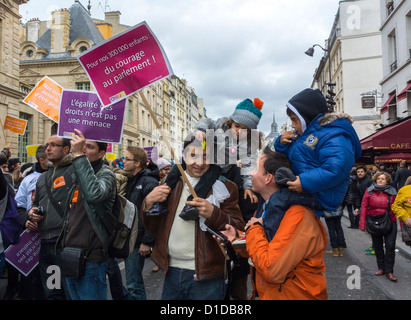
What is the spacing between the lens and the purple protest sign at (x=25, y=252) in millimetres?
3894

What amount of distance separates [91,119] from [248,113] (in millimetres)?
1531

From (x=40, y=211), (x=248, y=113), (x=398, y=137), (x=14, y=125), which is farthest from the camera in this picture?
(x=398, y=137)

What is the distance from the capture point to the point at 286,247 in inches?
74.8

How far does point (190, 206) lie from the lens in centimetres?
240

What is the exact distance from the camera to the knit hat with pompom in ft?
10.4

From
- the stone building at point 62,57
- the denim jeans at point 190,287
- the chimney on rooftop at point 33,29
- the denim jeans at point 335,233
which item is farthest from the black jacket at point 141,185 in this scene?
the chimney on rooftop at point 33,29

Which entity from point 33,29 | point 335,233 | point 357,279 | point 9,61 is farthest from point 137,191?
point 33,29

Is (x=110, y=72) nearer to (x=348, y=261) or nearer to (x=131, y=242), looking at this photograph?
(x=131, y=242)

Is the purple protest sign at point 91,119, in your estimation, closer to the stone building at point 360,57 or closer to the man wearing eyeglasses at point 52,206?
the man wearing eyeglasses at point 52,206

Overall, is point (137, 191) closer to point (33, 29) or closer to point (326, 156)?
point (326, 156)

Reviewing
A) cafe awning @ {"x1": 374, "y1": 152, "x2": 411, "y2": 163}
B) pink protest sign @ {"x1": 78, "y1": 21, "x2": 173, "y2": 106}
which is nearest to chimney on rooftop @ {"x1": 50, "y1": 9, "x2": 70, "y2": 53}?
cafe awning @ {"x1": 374, "y1": 152, "x2": 411, "y2": 163}
